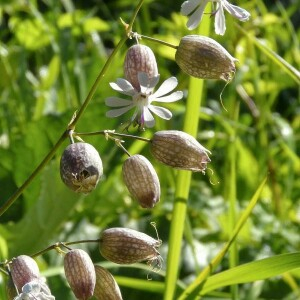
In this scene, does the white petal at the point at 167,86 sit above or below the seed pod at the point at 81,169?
above

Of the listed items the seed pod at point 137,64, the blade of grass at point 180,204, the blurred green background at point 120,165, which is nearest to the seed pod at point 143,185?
the seed pod at point 137,64

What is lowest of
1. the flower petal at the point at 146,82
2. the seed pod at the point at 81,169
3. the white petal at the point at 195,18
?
the seed pod at the point at 81,169

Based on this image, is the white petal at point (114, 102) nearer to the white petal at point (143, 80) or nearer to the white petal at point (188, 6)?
the white petal at point (143, 80)

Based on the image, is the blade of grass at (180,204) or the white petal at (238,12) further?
the blade of grass at (180,204)

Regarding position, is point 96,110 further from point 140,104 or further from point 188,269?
point 140,104

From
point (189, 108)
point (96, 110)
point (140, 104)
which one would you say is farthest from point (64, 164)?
point (96, 110)

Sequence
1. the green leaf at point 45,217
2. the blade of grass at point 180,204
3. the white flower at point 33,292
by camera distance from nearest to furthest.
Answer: the white flower at point 33,292
the blade of grass at point 180,204
the green leaf at point 45,217

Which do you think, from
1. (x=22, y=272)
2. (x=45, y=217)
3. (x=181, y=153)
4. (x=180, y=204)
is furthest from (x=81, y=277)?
(x=45, y=217)
